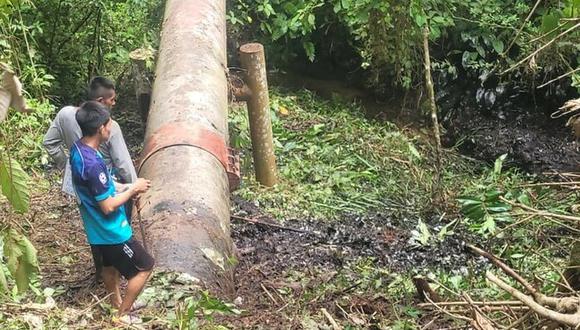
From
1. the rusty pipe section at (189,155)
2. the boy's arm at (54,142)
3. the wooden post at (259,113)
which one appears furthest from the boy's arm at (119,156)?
the wooden post at (259,113)

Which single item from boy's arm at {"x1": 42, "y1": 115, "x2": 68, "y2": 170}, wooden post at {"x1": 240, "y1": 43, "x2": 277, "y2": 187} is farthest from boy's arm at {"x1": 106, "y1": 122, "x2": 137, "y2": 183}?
wooden post at {"x1": 240, "y1": 43, "x2": 277, "y2": 187}

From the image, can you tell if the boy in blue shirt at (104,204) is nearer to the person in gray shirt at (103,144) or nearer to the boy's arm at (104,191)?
the boy's arm at (104,191)

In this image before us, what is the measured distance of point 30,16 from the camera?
7348mm

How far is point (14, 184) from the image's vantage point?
86.6 inches

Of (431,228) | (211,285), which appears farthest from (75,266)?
(431,228)

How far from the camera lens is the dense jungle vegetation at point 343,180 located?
3.42 m

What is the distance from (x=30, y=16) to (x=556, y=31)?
566cm

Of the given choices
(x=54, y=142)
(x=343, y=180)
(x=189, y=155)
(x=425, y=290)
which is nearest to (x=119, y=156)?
(x=189, y=155)

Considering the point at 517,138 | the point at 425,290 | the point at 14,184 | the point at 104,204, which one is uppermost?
the point at 14,184

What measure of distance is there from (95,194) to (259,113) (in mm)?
2630

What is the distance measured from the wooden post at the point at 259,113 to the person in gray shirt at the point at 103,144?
1685 mm

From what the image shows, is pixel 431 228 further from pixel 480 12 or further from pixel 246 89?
pixel 480 12

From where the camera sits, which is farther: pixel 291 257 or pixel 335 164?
pixel 335 164

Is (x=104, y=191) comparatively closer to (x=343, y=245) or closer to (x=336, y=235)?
(x=343, y=245)
